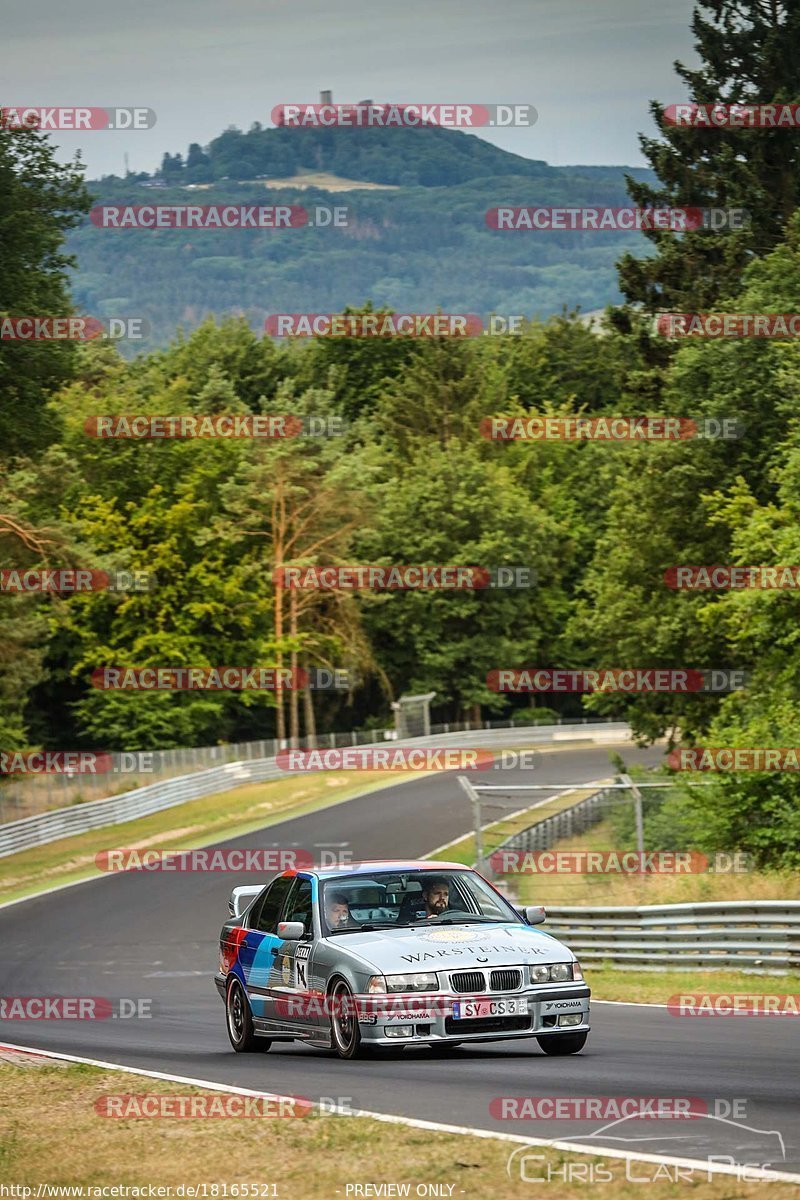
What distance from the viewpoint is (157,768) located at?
64.2m

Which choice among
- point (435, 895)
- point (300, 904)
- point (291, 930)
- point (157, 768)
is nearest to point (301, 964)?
point (291, 930)

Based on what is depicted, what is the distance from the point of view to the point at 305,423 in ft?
282

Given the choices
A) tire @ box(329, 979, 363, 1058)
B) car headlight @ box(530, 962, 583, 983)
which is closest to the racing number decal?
tire @ box(329, 979, 363, 1058)

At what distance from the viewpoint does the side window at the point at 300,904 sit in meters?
13.3

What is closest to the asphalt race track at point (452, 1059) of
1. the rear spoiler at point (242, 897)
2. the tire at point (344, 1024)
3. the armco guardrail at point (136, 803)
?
the tire at point (344, 1024)

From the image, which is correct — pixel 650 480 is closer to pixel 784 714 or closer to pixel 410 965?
pixel 784 714

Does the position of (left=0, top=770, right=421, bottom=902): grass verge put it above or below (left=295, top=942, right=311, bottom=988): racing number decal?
below

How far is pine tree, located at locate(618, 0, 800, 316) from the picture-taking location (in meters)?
50.2

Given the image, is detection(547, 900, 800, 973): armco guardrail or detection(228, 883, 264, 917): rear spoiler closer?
detection(228, 883, 264, 917): rear spoiler

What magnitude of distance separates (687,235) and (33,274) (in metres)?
21.5

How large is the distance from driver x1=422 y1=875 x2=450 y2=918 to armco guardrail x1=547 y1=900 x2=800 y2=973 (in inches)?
275

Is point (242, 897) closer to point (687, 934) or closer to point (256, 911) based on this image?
point (256, 911)

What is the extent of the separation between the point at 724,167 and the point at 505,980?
42.9 m

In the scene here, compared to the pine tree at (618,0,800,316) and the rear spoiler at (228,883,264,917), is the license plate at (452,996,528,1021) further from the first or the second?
the pine tree at (618,0,800,316)
